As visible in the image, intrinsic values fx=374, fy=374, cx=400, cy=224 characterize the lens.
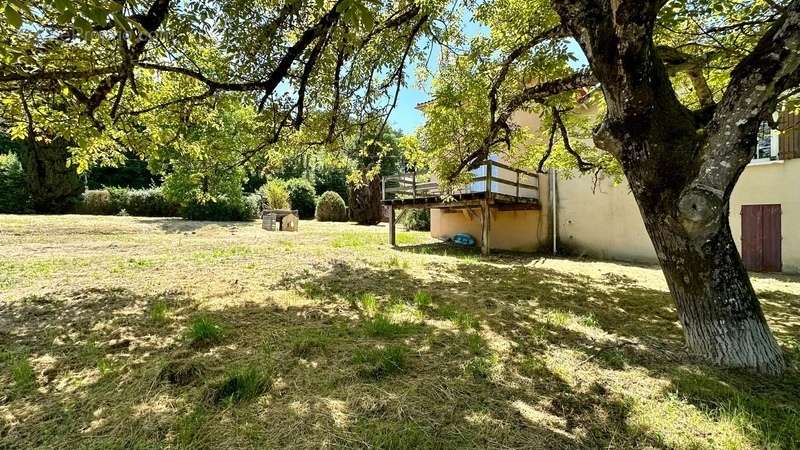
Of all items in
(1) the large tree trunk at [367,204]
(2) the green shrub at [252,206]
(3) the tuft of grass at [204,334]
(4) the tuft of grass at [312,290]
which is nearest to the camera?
(3) the tuft of grass at [204,334]

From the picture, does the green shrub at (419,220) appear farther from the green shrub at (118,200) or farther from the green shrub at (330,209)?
the green shrub at (118,200)

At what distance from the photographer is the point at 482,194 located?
9.44 meters

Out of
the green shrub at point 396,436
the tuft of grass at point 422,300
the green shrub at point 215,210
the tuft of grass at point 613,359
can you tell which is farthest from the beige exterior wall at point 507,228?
the green shrub at point 396,436

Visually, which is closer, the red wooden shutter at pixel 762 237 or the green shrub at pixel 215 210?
the red wooden shutter at pixel 762 237

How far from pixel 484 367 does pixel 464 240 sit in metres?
9.39

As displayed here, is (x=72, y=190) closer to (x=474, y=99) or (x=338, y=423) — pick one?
(x=474, y=99)

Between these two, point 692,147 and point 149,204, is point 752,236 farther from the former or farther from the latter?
point 149,204

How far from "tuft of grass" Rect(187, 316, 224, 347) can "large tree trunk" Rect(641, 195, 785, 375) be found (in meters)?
3.46

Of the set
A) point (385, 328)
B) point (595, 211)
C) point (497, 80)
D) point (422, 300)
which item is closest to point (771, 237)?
point (595, 211)

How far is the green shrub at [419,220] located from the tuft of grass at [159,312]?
1453 cm

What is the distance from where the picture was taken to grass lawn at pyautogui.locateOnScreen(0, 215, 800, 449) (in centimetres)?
194

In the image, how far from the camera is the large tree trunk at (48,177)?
14.7m

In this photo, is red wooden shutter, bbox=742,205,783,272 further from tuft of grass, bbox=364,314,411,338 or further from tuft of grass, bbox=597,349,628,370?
tuft of grass, bbox=364,314,411,338

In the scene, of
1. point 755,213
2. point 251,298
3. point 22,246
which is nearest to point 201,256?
point 251,298
